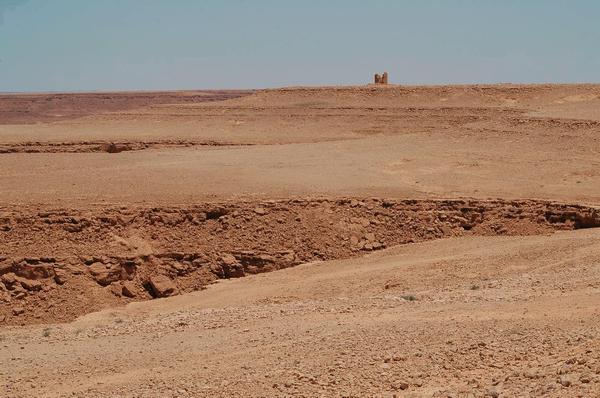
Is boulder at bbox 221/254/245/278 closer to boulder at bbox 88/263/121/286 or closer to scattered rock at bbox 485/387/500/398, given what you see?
boulder at bbox 88/263/121/286

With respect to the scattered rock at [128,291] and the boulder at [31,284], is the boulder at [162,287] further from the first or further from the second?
the boulder at [31,284]

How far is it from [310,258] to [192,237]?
2.16m

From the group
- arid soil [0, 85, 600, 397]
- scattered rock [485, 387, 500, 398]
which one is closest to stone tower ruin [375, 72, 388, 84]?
arid soil [0, 85, 600, 397]

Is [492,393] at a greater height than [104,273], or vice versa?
[492,393]

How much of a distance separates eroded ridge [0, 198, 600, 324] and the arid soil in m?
0.04

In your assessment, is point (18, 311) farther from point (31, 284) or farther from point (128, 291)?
point (128, 291)

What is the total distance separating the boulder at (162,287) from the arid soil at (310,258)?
45 mm

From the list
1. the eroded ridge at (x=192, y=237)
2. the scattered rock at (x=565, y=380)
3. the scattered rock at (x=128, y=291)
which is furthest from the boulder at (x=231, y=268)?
the scattered rock at (x=565, y=380)

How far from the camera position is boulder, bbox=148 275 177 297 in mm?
14695

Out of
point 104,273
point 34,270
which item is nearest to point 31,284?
point 34,270

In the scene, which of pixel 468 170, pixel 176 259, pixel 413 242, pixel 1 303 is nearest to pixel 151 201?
pixel 176 259

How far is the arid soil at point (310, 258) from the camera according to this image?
25.0 ft

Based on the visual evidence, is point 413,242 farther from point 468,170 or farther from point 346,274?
point 468,170

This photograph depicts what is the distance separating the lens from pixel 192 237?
1556 cm
